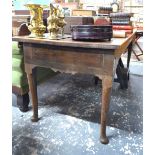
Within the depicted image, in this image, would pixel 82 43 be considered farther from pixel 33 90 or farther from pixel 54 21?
pixel 33 90

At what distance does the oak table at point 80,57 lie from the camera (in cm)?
105

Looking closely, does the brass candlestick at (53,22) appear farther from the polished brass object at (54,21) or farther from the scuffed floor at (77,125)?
the scuffed floor at (77,125)

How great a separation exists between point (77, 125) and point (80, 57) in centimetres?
57

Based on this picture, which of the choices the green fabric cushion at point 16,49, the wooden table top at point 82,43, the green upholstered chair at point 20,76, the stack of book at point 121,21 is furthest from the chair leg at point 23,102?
the stack of book at point 121,21

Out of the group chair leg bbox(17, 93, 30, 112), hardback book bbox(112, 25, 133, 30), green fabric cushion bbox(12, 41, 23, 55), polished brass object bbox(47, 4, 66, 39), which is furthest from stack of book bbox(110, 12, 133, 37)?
chair leg bbox(17, 93, 30, 112)

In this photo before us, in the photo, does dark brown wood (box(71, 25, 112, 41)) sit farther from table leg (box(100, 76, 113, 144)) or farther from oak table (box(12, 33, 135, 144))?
table leg (box(100, 76, 113, 144))

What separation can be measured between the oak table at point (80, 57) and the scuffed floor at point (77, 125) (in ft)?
0.38

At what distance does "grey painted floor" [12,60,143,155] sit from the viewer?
1198mm

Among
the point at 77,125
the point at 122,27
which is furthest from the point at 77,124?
the point at 122,27

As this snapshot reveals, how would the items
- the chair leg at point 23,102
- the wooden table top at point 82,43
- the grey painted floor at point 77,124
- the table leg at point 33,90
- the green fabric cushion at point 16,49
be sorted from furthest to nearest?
the chair leg at point 23,102, the green fabric cushion at point 16,49, the table leg at point 33,90, the grey painted floor at point 77,124, the wooden table top at point 82,43
